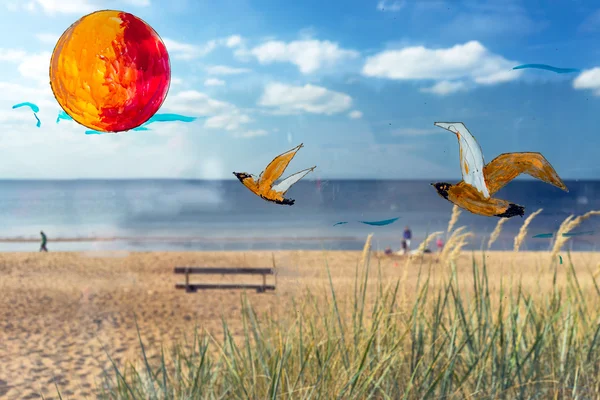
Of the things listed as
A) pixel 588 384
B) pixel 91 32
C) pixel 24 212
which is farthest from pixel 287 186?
pixel 24 212

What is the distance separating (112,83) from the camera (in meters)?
0.95

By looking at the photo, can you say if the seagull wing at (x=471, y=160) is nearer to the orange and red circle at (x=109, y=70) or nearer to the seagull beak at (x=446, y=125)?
the seagull beak at (x=446, y=125)

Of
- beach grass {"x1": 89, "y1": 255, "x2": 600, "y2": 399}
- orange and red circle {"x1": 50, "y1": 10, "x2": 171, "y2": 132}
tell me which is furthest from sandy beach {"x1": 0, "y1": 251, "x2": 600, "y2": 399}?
orange and red circle {"x1": 50, "y1": 10, "x2": 171, "y2": 132}

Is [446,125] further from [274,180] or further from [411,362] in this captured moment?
[411,362]

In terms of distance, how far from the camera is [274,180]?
102cm

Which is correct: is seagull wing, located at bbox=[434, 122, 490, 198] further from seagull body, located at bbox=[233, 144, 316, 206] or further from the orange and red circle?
the orange and red circle

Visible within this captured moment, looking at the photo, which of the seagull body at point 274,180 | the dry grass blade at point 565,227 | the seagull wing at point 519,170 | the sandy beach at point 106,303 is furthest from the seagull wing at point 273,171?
the dry grass blade at point 565,227

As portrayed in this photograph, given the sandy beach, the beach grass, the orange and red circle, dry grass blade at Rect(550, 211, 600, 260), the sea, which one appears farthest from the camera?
the sea

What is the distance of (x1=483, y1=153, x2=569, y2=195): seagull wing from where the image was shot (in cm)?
103

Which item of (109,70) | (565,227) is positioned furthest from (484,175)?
(565,227)

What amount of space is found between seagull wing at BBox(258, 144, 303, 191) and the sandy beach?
1341 mm

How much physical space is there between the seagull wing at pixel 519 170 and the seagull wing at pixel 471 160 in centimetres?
3

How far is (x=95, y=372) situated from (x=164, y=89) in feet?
15.5

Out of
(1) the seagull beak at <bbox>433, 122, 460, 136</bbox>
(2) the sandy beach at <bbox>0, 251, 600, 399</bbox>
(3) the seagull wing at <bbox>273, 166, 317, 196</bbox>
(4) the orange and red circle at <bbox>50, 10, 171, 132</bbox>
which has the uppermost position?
(4) the orange and red circle at <bbox>50, 10, 171, 132</bbox>
